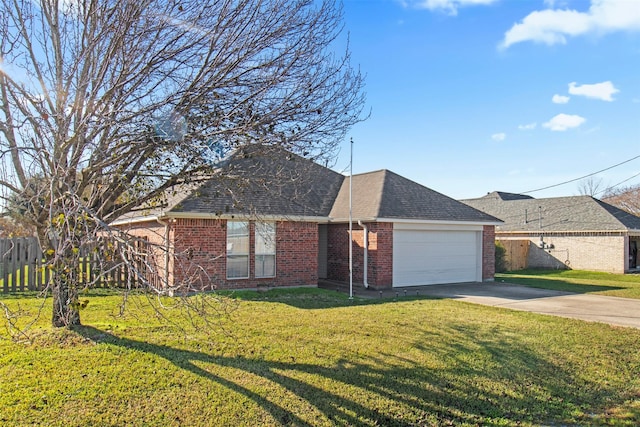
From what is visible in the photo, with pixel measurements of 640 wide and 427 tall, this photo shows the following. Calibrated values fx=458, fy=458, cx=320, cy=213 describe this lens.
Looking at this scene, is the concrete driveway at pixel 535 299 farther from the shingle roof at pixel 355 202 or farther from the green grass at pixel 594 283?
the shingle roof at pixel 355 202

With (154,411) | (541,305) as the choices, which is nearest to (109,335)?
(154,411)

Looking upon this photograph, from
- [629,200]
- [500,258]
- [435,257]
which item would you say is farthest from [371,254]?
[629,200]

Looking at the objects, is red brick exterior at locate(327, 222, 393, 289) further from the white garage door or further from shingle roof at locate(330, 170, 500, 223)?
shingle roof at locate(330, 170, 500, 223)

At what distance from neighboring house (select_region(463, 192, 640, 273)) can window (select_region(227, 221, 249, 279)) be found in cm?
1689

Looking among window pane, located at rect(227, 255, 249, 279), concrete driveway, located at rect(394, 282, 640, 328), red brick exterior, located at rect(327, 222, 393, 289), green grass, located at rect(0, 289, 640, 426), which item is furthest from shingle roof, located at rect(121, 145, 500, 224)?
green grass, located at rect(0, 289, 640, 426)

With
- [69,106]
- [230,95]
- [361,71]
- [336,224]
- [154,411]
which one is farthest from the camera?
[336,224]

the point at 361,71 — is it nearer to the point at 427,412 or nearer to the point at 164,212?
the point at 427,412

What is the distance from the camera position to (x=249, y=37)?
6.58 metres

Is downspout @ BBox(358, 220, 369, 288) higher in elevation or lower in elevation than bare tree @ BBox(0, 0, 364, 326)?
lower

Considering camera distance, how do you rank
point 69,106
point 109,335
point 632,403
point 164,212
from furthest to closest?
point 164,212 → point 109,335 → point 69,106 → point 632,403

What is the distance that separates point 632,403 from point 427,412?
2.75m

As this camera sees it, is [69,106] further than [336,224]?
No

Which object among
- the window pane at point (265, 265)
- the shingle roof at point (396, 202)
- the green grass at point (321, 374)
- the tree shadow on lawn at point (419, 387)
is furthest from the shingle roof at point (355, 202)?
the tree shadow on lawn at point (419, 387)

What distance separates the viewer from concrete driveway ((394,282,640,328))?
11.0 m
